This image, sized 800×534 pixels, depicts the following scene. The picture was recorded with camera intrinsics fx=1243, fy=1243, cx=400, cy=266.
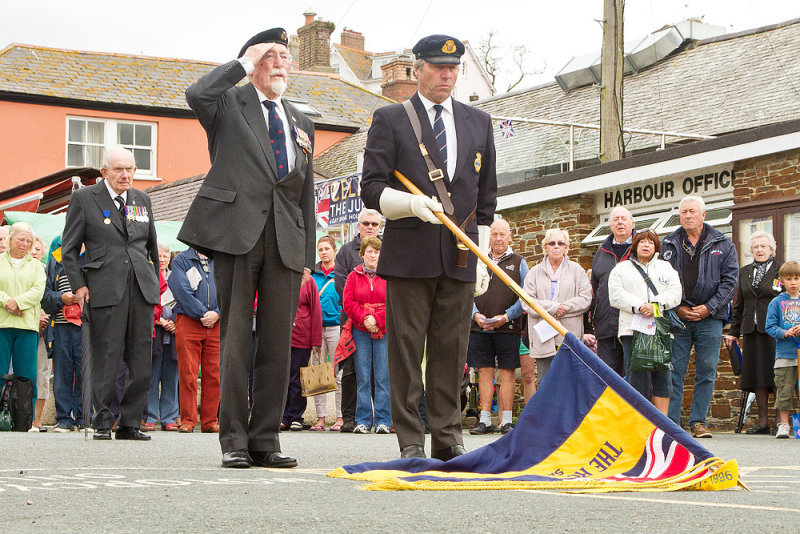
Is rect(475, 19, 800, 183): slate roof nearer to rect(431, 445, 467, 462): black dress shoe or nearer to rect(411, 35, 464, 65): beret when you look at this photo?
rect(411, 35, 464, 65): beret

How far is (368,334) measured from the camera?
42.2ft

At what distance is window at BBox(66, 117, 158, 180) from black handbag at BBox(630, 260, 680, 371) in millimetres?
25833

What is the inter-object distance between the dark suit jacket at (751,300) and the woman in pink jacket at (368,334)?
3642mm

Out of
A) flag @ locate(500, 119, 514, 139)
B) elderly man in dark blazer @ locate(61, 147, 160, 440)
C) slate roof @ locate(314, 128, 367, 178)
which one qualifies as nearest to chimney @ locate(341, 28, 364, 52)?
slate roof @ locate(314, 128, 367, 178)

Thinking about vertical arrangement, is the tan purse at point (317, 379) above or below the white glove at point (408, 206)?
below

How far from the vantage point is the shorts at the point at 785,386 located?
39.4 feet

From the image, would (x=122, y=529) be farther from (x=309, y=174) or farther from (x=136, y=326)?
(x=136, y=326)

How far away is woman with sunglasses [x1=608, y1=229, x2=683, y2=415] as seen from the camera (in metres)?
11.3

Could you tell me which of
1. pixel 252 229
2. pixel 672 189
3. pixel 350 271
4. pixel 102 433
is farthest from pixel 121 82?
pixel 252 229

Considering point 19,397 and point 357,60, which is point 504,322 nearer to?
point 19,397

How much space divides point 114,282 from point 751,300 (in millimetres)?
6643

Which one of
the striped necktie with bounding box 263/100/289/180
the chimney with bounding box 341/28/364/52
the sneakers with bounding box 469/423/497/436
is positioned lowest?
the sneakers with bounding box 469/423/497/436

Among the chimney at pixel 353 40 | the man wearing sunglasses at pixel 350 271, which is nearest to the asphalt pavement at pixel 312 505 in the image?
the man wearing sunglasses at pixel 350 271

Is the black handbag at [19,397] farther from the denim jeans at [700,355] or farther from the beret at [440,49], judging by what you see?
the beret at [440,49]
